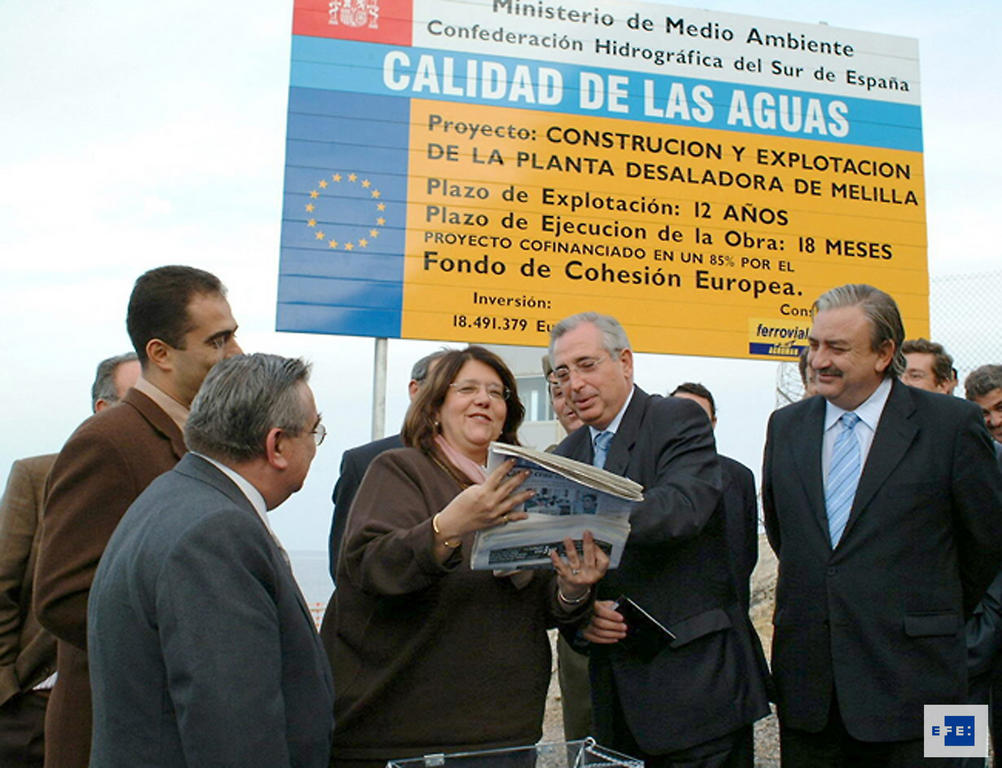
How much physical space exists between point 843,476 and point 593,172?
10.7 ft

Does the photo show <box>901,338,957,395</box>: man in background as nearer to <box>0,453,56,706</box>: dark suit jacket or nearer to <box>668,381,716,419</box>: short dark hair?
<box>668,381,716,419</box>: short dark hair

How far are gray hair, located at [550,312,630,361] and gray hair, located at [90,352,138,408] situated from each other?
189 cm

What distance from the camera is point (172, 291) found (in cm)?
254

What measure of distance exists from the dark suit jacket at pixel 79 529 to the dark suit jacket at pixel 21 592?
0.96 metres

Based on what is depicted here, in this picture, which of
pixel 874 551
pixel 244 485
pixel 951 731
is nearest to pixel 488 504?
pixel 244 485

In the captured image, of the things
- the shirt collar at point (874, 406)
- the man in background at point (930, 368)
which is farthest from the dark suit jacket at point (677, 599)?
the man in background at point (930, 368)

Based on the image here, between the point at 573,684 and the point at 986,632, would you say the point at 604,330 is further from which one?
the point at 573,684

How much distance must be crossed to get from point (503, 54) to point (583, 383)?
346 centimetres

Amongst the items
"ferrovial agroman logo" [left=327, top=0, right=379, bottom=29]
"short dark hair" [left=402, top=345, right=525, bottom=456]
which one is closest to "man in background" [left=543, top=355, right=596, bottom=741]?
"short dark hair" [left=402, top=345, right=525, bottom=456]

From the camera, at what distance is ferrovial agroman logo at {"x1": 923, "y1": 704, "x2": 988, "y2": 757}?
255 centimetres

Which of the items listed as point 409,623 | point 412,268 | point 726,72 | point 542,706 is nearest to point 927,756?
point 542,706

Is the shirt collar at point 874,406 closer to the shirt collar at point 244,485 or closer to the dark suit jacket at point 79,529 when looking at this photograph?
the shirt collar at point 244,485

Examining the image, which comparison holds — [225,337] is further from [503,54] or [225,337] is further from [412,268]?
[503,54]

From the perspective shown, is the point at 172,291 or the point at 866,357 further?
the point at 866,357
